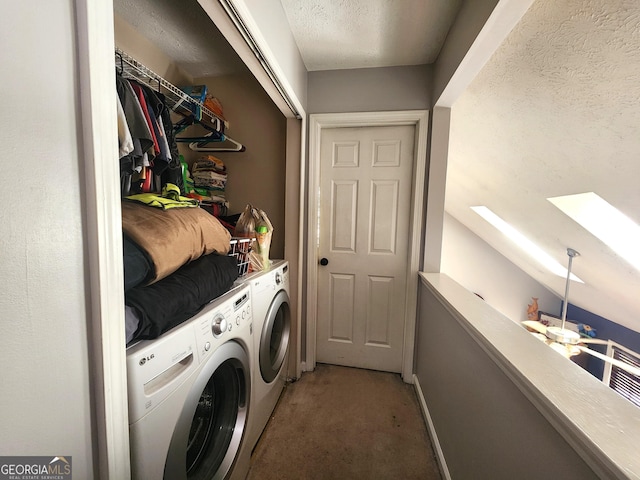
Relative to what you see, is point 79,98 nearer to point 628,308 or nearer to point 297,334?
point 297,334

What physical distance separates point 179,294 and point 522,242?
420 cm

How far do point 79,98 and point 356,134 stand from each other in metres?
1.84

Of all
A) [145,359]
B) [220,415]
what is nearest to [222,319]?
[145,359]

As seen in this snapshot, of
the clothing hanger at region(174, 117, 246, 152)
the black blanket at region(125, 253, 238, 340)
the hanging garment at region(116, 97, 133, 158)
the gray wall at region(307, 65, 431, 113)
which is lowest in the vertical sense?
the black blanket at region(125, 253, 238, 340)

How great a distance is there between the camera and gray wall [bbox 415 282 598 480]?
60 cm

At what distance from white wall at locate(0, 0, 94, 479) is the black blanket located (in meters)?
0.22

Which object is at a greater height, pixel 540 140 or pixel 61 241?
pixel 540 140

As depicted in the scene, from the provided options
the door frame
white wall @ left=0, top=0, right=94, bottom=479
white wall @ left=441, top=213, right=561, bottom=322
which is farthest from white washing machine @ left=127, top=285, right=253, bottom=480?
white wall @ left=441, top=213, right=561, bottom=322

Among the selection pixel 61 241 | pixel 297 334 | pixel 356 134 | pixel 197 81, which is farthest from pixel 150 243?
pixel 197 81

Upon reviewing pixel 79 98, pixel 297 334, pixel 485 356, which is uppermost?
pixel 79 98

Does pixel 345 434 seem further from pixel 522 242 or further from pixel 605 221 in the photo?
pixel 522 242

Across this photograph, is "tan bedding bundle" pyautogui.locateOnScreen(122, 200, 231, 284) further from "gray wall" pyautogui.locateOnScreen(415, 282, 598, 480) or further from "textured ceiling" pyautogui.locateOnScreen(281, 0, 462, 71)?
"textured ceiling" pyautogui.locateOnScreen(281, 0, 462, 71)

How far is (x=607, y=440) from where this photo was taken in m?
0.46

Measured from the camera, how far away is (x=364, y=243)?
2.09m
